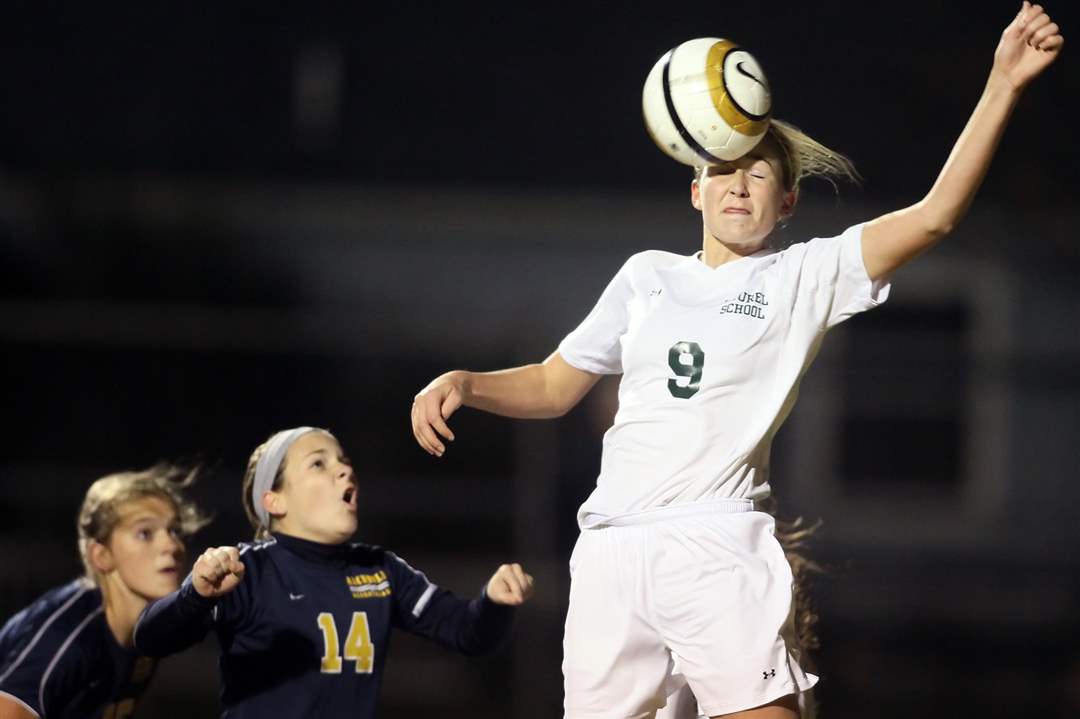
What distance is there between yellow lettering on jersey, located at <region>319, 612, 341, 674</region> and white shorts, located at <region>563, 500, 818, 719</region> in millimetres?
585

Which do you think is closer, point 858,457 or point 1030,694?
point 1030,694

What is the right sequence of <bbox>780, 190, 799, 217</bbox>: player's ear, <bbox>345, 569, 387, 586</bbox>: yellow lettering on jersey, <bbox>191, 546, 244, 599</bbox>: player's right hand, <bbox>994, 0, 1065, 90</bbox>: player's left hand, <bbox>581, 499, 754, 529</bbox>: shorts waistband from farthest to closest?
<bbox>345, 569, 387, 586</bbox>: yellow lettering on jersey < <bbox>780, 190, 799, 217</bbox>: player's ear < <bbox>191, 546, 244, 599</bbox>: player's right hand < <bbox>581, 499, 754, 529</bbox>: shorts waistband < <bbox>994, 0, 1065, 90</bbox>: player's left hand

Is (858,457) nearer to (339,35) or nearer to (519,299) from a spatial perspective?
(519,299)

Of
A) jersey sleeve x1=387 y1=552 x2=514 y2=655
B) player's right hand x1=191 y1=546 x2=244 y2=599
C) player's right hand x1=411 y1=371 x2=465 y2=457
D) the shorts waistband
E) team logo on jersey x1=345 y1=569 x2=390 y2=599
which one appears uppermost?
player's right hand x1=411 y1=371 x2=465 y2=457

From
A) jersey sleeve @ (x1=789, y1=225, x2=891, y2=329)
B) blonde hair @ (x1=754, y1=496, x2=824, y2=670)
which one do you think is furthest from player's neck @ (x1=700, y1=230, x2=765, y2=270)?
blonde hair @ (x1=754, y1=496, x2=824, y2=670)

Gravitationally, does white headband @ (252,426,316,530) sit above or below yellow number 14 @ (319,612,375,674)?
above

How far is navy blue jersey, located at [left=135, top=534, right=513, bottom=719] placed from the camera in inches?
120

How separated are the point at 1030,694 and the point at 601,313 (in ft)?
19.9

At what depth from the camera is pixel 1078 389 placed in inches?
418

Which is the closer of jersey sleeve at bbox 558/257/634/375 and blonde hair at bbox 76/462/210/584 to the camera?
jersey sleeve at bbox 558/257/634/375

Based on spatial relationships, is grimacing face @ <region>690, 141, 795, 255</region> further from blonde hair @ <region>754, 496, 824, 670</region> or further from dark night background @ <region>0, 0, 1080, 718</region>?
dark night background @ <region>0, 0, 1080, 718</region>

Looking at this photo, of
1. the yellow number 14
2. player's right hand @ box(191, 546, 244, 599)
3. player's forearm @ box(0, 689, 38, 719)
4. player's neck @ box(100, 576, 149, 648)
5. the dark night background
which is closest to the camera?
player's right hand @ box(191, 546, 244, 599)

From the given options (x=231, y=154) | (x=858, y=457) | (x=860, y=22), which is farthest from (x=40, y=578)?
(x=860, y=22)

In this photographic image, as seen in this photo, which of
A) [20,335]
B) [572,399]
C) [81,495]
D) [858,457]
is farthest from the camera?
[858,457]
